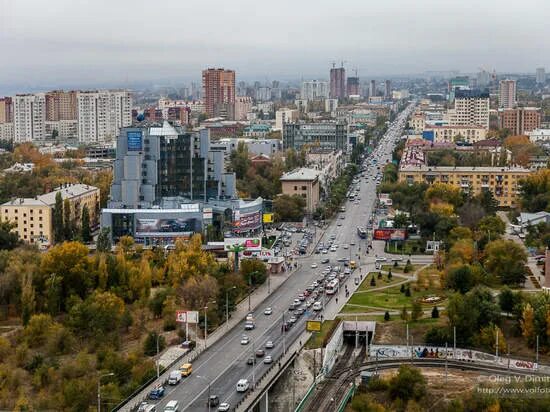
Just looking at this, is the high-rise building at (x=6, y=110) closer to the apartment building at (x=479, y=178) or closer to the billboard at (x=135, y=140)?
the apartment building at (x=479, y=178)

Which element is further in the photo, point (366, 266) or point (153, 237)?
point (153, 237)

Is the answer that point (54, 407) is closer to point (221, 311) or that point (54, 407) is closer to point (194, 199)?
point (221, 311)

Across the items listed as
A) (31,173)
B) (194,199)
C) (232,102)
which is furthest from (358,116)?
(194,199)

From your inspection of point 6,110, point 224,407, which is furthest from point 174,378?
point 6,110

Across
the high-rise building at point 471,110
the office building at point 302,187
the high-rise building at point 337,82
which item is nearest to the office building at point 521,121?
the high-rise building at point 471,110

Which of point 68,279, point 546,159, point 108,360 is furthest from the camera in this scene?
point 546,159
